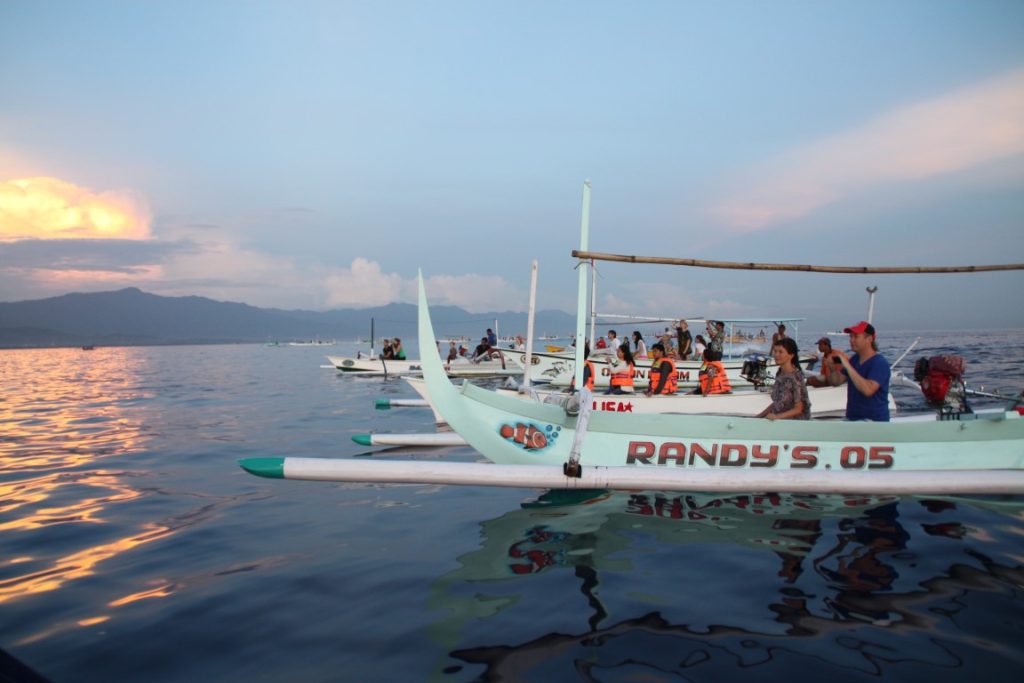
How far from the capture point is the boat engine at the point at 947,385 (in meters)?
8.23

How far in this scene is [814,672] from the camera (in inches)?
139

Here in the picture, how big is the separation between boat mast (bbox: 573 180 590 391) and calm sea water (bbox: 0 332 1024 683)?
5.48 feet

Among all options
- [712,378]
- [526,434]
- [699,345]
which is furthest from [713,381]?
[699,345]

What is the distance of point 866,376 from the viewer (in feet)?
24.4

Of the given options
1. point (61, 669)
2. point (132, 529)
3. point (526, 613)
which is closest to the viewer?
point (61, 669)

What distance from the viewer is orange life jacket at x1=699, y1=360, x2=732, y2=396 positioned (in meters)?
13.5

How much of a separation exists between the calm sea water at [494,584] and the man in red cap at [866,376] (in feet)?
3.72

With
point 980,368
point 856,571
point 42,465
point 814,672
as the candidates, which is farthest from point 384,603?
point 980,368

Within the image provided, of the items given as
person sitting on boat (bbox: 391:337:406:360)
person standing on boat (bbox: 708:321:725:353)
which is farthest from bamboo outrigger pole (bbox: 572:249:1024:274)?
person sitting on boat (bbox: 391:337:406:360)

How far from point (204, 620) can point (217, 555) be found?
1.58 metres

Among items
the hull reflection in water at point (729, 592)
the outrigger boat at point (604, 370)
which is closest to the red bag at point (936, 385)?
the hull reflection in water at point (729, 592)

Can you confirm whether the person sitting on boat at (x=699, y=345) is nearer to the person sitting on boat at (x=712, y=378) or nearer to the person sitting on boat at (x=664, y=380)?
the person sitting on boat at (x=712, y=378)

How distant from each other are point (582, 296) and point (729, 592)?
407 centimetres

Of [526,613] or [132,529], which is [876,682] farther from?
[132,529]
